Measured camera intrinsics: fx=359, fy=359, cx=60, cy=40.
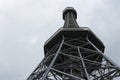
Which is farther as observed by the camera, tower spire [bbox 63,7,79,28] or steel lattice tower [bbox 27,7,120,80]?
tower spire [bbox 63,7,79,28]

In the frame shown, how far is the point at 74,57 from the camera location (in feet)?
123

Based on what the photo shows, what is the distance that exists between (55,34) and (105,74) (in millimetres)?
9888

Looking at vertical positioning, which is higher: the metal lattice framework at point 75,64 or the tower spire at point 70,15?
the tower spire at point 70,15

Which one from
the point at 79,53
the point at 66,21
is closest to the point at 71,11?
the point at 66,21

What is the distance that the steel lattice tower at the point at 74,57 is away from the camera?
35.2m

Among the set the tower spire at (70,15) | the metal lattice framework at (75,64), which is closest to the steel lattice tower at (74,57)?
the metal lattice framework at (75,64)

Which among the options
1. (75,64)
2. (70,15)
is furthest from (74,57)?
(70,15)

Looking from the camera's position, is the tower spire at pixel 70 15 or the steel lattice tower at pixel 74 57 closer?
the steel lattice tower at pixel 74 57

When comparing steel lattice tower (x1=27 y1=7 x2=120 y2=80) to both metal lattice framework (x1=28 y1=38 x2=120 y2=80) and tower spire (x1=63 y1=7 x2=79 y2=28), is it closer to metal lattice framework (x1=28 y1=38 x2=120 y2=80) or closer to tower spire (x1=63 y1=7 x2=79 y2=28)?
metal lattice framework (x1=28 y1=38 x2=120 y2=80)

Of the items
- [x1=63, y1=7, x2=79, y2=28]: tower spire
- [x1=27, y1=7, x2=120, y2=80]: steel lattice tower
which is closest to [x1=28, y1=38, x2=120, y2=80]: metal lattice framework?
[x1=27, y1=7, x2=120, y2=80]: steel lattice tower

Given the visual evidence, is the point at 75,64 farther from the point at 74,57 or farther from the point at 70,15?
the point at 70,15

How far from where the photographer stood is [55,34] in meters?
41.9

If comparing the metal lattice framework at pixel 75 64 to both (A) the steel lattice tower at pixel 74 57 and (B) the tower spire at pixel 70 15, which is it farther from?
(B) the tower spire at pixel 70 15

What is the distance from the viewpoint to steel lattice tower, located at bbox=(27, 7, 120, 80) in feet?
116
